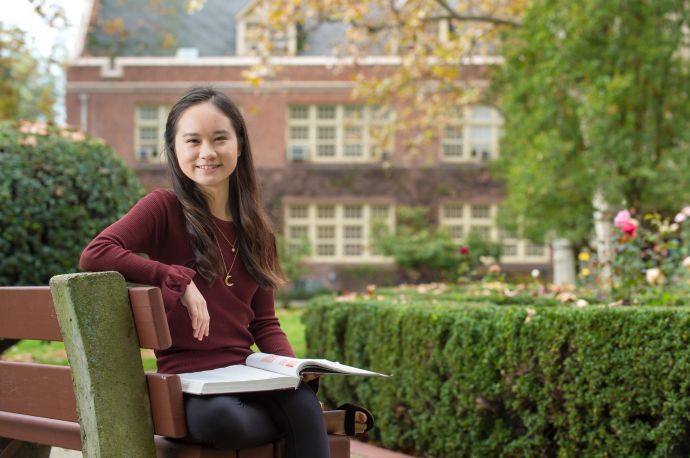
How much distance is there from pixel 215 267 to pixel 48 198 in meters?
4.56

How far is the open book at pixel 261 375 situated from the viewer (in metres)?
2.23

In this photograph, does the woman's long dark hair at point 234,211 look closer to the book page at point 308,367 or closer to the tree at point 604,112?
the book page at point 308,367

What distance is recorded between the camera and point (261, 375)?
2.33 m

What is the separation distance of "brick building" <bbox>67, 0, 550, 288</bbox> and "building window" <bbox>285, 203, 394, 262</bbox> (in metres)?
0.03

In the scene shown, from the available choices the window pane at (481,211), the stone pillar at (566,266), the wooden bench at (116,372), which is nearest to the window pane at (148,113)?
the window pane at (481,211)

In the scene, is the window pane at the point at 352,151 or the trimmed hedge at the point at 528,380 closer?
the trimmed hedge at the point at 528,380

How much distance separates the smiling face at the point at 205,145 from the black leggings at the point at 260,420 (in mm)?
667

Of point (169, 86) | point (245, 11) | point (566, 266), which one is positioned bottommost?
point (566, 266)

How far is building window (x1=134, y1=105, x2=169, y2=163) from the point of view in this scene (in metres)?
26.4

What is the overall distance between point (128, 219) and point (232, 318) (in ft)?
1.29

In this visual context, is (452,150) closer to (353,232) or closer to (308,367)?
(353,232)

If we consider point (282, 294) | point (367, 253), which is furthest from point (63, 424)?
point (367, 253)

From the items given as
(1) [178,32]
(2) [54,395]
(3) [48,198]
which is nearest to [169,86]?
(1) [178,32]

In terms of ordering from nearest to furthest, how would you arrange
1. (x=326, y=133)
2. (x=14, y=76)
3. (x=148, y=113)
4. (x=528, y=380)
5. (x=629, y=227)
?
1. (x=528, y=380)
2. (x=629, y=227)
3. (x=14, y=76)
4. (x=148, y=113)
5. (x=326, y=133)
